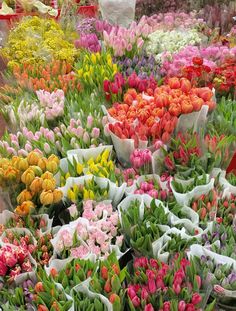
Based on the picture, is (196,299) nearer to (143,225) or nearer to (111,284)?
(111,284)

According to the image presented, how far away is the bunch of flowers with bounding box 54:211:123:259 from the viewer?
1716mm

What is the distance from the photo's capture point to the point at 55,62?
3475 millimetres

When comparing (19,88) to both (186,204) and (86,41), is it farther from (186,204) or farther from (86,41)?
(186,204)

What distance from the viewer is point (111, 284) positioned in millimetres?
1531

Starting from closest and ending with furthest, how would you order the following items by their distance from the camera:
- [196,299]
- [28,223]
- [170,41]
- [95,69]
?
1. [196,299]
2. [28,223]
3. [95,69]
4. [170,41]

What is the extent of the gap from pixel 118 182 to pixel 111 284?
0.66 metres

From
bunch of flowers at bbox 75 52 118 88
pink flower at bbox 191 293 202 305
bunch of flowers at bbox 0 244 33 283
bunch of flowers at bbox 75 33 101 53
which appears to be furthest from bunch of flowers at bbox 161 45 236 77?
pink flower at bbox 191 293 202 305

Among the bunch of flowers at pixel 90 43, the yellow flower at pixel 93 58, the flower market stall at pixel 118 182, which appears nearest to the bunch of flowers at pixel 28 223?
the flower market stall at pixel 118 182

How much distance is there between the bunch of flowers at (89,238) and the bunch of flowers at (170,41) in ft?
6.79

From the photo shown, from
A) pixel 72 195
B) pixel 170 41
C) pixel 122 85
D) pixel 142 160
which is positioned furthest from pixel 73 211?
pixel 170 41

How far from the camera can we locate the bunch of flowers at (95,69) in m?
3.04

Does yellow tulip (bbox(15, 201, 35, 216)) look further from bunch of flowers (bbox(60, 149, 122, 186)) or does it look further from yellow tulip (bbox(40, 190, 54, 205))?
bunch of flowers (bbox(60, 149, 122, 186))

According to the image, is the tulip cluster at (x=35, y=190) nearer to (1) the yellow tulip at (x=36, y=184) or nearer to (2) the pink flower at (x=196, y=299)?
(1) the yellow tulip at (x=36, y=184)

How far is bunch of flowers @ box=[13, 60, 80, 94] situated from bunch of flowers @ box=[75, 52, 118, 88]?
0.20ft
